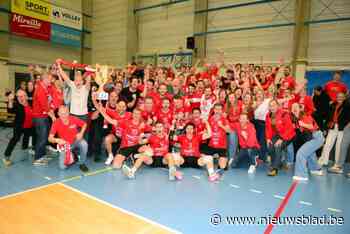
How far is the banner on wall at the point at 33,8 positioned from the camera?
14.5 meters

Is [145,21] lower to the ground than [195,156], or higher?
higher

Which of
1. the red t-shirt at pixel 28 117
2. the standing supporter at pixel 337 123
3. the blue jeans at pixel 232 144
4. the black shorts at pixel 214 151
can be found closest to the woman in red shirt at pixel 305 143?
the standing supporter at pixel 337 123

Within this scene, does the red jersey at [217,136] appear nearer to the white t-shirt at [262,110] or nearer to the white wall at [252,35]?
the white t-shirt at [262,110]

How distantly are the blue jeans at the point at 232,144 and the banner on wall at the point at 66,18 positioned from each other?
50.2 feet

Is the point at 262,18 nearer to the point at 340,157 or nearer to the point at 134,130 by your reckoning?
the point at 340,157

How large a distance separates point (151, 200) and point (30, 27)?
1575 centimetres

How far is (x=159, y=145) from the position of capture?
17.4ft

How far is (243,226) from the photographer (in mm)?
3145

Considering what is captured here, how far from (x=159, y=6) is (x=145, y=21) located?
1.46m

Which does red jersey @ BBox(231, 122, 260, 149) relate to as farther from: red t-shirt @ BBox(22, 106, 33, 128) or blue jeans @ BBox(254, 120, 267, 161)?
red t-shirt @ BBox(22, 106, 33, 128)

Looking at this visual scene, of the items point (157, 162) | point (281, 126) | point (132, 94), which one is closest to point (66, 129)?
point (132, 94)

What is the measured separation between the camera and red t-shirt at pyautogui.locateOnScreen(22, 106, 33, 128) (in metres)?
5.70

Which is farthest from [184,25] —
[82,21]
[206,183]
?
[206,183]

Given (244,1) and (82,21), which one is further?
(82,21)
